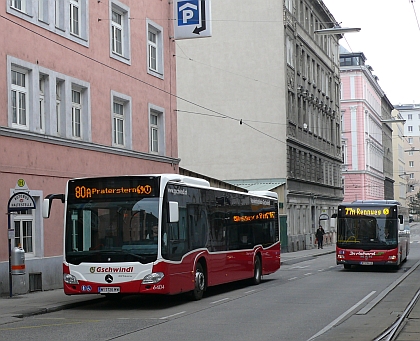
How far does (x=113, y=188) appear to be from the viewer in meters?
18.2

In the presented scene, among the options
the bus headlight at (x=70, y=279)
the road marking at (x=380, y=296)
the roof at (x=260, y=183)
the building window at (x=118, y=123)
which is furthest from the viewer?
the roof at (x=260, y=183)

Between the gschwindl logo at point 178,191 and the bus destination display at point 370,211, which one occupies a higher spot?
the gschwindl logo at point 178,191

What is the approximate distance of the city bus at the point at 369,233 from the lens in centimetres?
3138

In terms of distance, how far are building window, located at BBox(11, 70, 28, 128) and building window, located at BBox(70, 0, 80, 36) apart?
3487 millimetres

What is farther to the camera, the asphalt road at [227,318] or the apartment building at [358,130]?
the apartment building at [358,130]

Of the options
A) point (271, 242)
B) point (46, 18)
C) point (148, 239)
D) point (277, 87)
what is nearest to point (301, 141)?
point (277, 87)

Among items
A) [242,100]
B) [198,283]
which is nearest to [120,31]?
[198,283]

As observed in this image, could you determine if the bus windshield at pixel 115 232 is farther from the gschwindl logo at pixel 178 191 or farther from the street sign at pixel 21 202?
the street sign at pixel 21 202

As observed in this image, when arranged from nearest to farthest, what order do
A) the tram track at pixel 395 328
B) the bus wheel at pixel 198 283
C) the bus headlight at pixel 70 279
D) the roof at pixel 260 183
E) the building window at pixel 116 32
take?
the tram track at pixel 395 328 < the bus headlight at pixel 70 279 < the bus wheel at pixel 198 283 < the building window at pixel 116 32 < the roof at pixel 260 183

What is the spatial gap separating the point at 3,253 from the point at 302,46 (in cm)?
4294

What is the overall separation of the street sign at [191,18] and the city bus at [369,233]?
8.73 metres

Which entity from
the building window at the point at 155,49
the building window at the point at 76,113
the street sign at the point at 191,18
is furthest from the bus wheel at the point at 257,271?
the building window at the point at 155,49

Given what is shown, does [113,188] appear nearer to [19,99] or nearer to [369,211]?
[19,99]

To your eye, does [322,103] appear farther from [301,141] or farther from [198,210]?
[198,210]
